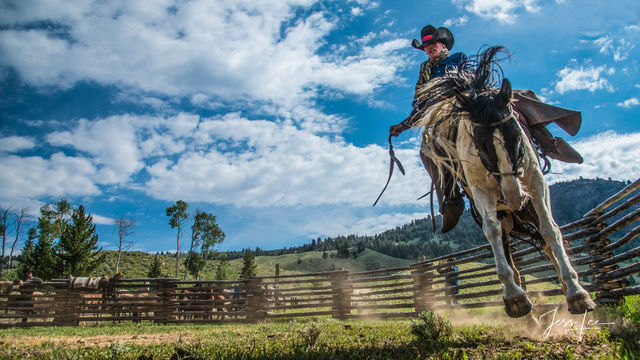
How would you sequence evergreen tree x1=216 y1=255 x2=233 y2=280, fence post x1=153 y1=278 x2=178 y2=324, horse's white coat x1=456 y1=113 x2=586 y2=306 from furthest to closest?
evergreen tree x1=216 y1=255 x2=233 y2=280
fence post x1=153 y1=278 x2=178 y2=324
horse's white coat x1=456 y1=113 x2=586 y2=306

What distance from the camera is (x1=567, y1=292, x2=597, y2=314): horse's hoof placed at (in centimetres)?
267

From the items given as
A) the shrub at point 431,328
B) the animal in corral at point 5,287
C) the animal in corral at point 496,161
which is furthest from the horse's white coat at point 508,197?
the animal in corral at point 5,287

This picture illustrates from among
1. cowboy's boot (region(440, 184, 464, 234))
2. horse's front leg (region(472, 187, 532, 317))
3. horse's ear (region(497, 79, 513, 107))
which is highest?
horse's ear (region(497, 79, 513, 107))

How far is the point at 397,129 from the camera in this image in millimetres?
5172

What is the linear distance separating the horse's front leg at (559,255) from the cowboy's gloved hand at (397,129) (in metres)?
2.13

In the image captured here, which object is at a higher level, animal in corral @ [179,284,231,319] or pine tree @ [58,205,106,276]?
pine tree @ [58,205,106,276]

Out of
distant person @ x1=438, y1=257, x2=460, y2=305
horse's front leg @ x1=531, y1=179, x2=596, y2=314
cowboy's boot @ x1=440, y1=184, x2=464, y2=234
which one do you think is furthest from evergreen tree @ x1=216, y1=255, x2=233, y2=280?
horse's front leg @ x1=531, y1=179, x2=596, y2=314

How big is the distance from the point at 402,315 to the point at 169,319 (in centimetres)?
1005

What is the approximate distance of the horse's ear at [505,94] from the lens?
3557 millimetres

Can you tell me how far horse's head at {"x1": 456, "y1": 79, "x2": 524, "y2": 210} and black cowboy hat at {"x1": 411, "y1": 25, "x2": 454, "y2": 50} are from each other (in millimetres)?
2194

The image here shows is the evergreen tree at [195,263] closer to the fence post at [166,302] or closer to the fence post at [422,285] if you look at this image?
the fence post at [166,302]

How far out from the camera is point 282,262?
417 feet

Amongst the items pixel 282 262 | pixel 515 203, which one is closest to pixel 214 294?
pixel 515 203

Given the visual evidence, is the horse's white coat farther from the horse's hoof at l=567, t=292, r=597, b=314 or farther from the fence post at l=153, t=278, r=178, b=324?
the fence post at l=153, t=278, r=178, b=324
